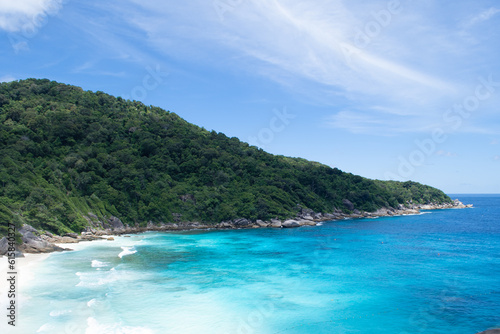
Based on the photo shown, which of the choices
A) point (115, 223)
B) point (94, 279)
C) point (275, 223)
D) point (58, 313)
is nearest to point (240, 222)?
point (275, 223)

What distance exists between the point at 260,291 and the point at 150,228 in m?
40.9

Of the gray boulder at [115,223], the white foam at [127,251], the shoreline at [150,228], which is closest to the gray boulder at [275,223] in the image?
the shoreline at [150,228]

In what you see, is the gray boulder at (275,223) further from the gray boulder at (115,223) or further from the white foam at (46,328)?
the white foam at (46,328)

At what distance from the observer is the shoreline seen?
32.8 m

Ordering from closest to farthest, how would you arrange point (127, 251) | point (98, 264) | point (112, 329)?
point (112, 329) → point (98, 264) → point (127, 251)

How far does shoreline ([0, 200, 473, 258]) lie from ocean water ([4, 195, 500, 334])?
325cm

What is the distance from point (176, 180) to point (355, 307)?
5897 cm

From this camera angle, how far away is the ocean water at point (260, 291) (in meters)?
16.7

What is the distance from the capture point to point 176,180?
73.6m

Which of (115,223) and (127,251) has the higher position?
(115,223)

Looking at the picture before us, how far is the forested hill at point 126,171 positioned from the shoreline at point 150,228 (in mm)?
1365

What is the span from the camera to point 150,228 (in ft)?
193

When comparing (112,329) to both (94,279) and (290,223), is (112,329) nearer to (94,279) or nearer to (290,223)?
(94,279)

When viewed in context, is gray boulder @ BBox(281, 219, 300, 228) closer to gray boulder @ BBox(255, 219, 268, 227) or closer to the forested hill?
the forested hill
